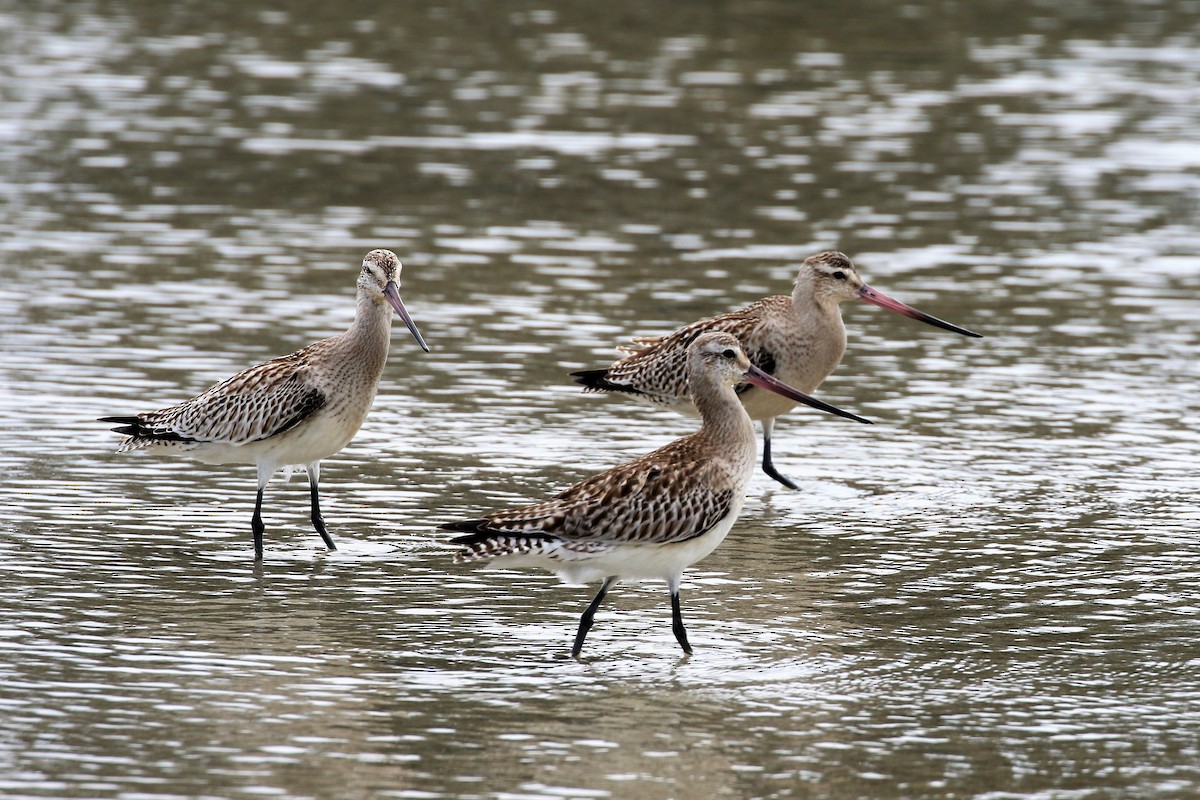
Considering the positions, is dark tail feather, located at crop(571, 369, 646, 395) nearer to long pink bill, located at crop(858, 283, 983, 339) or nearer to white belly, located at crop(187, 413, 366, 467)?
long pink bill, located at crop(858, 283, 983, 339)

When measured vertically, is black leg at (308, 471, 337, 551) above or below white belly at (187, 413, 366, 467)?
below

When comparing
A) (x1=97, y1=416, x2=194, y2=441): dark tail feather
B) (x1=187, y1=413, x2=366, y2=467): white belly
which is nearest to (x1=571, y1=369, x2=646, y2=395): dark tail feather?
(x1=187, y1=413, x2=366, y2=467): white belly

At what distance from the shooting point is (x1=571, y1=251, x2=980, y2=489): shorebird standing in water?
1192 centimetres

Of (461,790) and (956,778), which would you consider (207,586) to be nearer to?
(461,790)

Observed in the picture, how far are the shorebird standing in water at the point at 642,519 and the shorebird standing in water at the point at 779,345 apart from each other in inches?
113

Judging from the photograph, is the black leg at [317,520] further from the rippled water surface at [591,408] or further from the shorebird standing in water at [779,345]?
the shorebird standing in water at [779,345]

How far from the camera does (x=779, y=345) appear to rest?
11953 mm

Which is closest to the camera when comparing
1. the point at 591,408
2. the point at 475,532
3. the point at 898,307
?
the point at 475,532

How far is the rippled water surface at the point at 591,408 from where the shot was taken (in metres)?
7.89

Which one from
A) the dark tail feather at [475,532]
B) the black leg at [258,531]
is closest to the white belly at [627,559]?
the dark tail feather at [475,532]

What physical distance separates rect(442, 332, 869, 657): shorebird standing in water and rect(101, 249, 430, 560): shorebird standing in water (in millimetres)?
1602

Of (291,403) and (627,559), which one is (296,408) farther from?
(627,559)

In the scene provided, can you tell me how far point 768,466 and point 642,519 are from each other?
3413mm

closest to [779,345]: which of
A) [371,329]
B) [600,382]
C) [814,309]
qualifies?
[814,309]
